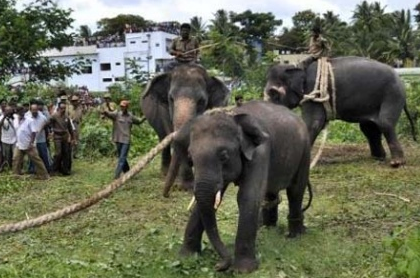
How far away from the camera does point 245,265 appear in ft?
18.9

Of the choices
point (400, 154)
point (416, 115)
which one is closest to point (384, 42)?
point (416, 115)

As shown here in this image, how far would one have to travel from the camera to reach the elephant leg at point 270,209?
6.90 m

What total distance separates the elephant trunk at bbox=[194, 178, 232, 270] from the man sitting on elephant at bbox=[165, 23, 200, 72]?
4.61 m

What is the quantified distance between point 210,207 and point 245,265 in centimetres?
70

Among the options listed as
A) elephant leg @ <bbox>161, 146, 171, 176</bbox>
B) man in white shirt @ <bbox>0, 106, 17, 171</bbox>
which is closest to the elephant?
elephant leg @ <bbox>161, 146, 171, 176</bbox>

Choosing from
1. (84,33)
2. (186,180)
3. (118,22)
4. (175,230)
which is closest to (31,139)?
(186,180)

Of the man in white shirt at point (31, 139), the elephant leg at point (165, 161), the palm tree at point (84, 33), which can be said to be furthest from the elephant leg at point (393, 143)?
the palm tree at point (84, 33)

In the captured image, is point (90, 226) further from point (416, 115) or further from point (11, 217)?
point (416, 115)

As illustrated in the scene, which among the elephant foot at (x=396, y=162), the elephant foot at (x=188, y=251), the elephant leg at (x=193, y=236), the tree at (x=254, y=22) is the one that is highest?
the tree at (x=254, y=22)

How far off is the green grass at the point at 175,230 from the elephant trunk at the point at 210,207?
0.15 metres

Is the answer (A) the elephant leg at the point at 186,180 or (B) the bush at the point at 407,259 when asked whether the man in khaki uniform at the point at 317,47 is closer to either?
(A) the elephant leg at the point at 186,180

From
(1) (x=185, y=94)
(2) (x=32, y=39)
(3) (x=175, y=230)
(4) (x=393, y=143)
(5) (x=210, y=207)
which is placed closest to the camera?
(5) (x=210, y=207)

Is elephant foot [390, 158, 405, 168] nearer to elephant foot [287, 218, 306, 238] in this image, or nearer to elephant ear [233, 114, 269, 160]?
elephant foot [287, 218, 306, 238]

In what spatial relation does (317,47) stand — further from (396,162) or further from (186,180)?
(186,180)
